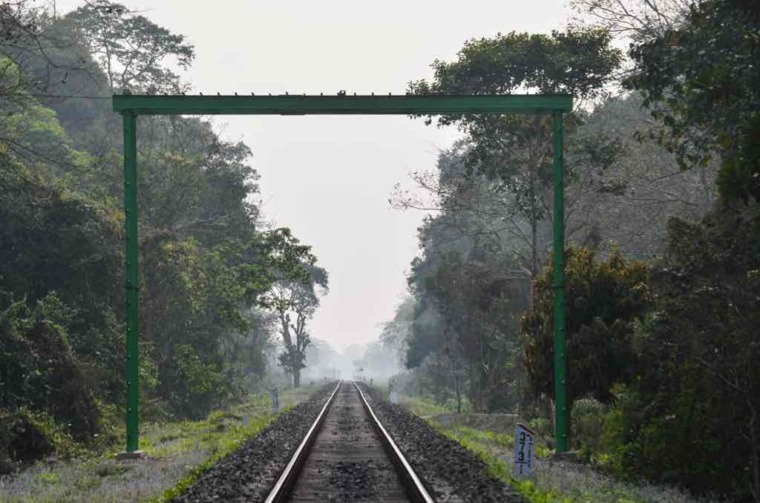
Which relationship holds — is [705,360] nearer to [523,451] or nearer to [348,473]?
[523,451]

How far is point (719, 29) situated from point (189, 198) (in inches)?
1542

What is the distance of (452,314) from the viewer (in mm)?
52219

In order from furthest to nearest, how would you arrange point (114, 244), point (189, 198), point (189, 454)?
point (189, 198), point (114, 244), point (189, 454)

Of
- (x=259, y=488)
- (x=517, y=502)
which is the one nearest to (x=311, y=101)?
(x=259, y=488)

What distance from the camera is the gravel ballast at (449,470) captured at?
43.1 feet

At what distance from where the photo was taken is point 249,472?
15922 mm

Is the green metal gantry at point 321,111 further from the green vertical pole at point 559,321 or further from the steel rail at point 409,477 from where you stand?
the steel rail at point 409,477

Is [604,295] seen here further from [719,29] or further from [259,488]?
[259,488]

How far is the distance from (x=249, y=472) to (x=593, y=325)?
779 centimetres

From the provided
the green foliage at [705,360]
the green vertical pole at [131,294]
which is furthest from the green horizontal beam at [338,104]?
the green foliage at [705,360]

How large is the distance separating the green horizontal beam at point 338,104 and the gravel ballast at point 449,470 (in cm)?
693

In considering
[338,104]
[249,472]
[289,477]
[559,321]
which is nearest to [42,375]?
[249,472]

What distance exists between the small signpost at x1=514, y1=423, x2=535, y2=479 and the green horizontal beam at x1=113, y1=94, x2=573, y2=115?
24.5 ft

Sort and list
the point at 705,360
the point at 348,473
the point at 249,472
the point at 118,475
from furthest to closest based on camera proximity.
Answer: the point at 118,475 < the point at 348,473 < the point at 249,472 < the point at 705,360
